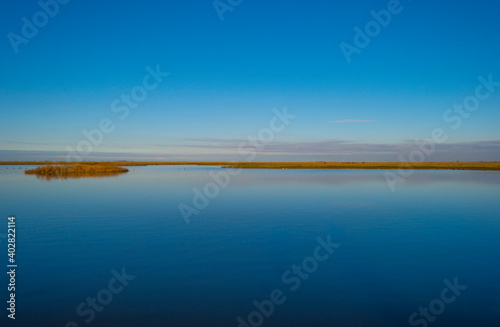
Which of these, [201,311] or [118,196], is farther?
[118,196]

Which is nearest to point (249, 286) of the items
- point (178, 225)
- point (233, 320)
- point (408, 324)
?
point (233, 320)

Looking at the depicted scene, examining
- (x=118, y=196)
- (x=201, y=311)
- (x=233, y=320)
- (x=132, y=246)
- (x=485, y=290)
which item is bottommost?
(x=485, y=290)

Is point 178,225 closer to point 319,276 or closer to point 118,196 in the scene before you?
point 319,276

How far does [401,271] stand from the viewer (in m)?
10.8

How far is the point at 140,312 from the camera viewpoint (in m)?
7.91

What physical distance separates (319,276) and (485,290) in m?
4.66

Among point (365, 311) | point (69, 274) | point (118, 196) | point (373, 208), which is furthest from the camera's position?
point (118, 196)

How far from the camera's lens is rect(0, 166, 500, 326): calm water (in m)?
7.96

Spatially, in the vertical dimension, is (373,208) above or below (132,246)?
below

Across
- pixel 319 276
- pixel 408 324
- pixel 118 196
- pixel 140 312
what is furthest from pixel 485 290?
pixel 118 196

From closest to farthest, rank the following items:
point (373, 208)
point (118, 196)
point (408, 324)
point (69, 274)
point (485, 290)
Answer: point (408, 324) → point (485, 290) → point (69, 274) → point (373, 208) → point (118, 196)

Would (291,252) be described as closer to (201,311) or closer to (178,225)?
(201,311)

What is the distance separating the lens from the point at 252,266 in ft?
36.7

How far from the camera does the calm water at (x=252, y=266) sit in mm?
7961
